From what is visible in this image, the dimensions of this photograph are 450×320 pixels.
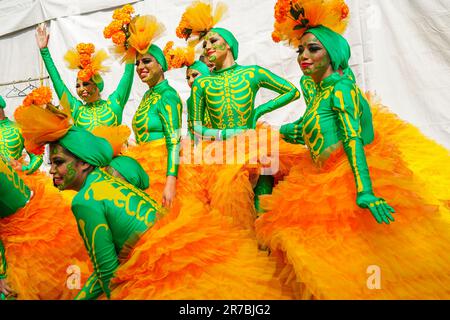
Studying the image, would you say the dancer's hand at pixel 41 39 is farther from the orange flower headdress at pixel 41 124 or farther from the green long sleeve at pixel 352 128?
the green long sleeve at pixel 352 128

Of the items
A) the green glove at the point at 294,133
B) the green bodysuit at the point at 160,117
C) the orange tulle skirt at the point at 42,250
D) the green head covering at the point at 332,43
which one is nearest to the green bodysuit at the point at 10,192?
the orange tulle skirt at the point at 42,250

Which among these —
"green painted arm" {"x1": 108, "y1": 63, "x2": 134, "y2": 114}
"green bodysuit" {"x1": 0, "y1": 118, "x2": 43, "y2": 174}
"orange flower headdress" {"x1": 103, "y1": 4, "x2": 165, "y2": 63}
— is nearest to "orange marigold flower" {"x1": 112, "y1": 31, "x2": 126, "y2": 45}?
"orange flower headdress" {"x1": 103, "y1": 4, "x2": 165, "y2": 63}

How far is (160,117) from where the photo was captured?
11.3ft

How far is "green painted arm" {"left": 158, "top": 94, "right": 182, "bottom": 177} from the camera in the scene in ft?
10.2

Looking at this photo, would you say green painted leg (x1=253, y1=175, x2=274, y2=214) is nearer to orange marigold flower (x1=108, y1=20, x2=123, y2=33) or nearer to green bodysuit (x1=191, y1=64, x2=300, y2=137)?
green bodysuit (x1=191, y1=64, x2=300, y2=137)

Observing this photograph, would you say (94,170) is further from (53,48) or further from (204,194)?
(53,48)

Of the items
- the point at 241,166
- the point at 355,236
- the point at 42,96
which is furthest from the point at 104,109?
the point at 355,236

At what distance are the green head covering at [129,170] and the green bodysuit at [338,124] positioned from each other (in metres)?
0.94

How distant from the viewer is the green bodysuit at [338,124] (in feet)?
7.43

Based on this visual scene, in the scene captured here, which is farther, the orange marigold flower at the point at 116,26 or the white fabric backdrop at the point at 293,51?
the white fabric backdrop at the point at 293,51

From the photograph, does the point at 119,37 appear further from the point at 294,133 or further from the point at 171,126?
the point at 294,133

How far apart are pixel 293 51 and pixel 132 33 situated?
2.15 m

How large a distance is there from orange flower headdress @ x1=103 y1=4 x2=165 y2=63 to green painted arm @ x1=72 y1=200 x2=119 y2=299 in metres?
1.82

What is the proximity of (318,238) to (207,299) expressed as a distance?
0.56 meters
